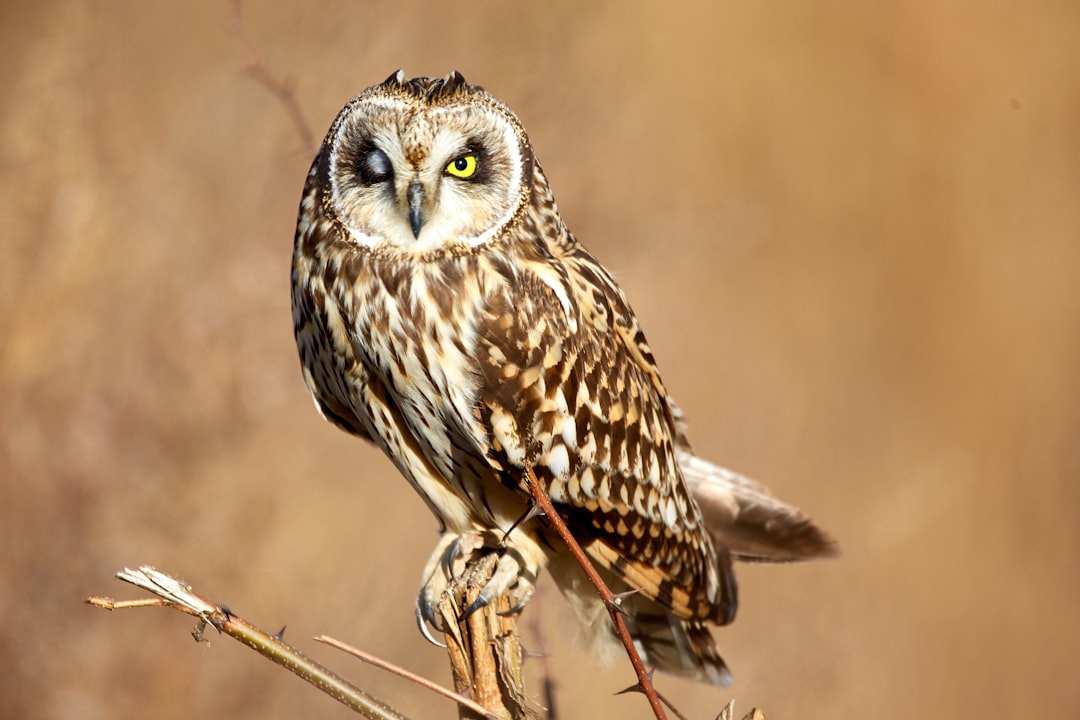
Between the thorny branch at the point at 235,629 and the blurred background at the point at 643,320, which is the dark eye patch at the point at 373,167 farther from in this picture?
the thorny branch at the point at 235,629

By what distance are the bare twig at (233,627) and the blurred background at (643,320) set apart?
1.59m

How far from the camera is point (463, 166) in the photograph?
8.05 ft

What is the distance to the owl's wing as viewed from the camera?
251cm

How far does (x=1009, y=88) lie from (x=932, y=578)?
3.24 meters

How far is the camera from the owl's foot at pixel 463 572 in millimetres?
2625

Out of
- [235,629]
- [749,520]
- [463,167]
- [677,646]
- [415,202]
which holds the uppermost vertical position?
[463,167]

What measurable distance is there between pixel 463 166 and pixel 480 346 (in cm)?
40

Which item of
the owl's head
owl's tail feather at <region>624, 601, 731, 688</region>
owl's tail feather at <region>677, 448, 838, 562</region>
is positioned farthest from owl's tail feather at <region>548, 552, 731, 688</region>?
the owl's head

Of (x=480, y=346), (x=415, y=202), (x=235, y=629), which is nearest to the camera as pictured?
(x=235, y=629)

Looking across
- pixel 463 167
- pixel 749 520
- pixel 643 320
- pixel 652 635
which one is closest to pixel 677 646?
pixel 652 635

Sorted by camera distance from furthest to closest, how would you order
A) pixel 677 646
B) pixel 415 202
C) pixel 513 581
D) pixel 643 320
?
1. pixel 643 320
2. pixel 677 646
3. pixel 513 581
4. pixel 415 202

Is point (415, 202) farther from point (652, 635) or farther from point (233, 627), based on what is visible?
point (652, 635)

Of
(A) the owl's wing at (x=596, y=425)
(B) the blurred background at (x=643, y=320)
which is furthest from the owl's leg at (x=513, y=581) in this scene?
(B) the blurred background at (x=643, y=320)

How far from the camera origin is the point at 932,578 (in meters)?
6.59
